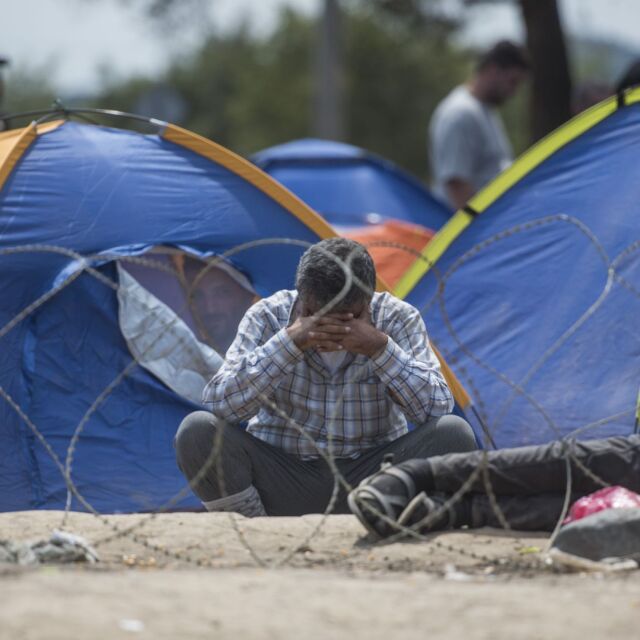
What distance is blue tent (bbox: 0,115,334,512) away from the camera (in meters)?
5.82

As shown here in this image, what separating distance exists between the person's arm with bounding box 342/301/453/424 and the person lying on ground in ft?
1.26

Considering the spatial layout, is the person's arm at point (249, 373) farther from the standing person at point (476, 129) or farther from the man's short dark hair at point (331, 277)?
the standing person at point (476, 129)

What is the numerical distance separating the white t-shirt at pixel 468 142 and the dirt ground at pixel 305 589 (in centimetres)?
539

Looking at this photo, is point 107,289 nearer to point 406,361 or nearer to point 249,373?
point 249,373

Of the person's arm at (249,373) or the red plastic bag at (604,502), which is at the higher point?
the person's arm at (249,373)

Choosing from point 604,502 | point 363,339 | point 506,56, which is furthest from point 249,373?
point 506,56

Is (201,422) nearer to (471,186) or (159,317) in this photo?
(159,317)

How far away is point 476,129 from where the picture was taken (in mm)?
9727

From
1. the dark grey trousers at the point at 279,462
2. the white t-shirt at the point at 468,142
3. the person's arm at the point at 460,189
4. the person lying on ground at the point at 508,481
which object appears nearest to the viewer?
the person lying on ground at the point at 508,481

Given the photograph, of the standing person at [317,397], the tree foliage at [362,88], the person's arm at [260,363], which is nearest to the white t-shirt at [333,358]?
the standing person at [317,397]

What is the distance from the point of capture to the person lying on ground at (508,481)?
4.65 metres

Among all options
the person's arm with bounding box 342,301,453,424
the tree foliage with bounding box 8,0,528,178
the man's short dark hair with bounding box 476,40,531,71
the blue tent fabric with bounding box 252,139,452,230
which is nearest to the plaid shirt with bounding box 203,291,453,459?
the person's arm with bounding box 342,301,453,424

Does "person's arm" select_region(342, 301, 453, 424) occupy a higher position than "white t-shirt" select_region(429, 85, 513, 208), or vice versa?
"white t-shirt" select_region(429, 85, 513, 208)

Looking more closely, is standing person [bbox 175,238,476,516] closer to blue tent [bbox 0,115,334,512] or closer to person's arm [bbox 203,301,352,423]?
person's arm [bbox 203,301,352,423]
